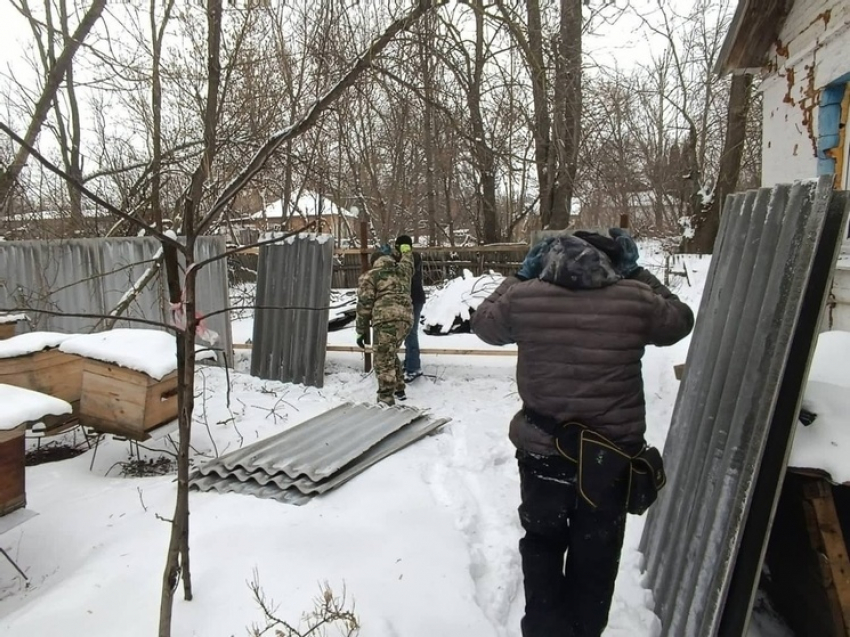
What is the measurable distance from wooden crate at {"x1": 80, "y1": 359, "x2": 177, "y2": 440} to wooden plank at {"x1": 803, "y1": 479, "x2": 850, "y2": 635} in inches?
162

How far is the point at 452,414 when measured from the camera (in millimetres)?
6172

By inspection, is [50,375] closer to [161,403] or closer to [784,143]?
[161,403]

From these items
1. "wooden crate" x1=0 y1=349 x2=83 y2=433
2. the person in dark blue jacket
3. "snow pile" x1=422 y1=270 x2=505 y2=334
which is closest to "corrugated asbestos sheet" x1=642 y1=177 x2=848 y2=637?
"wooden crate" x1=0 y1=349 x2=83 y2=433

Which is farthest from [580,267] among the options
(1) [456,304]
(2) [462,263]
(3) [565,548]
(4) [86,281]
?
(2) [462,263]

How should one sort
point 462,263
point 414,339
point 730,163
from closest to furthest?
point 414,339 → point 730,163 → point 462,263

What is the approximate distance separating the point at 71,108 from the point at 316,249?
792 cm

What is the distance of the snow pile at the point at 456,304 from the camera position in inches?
365

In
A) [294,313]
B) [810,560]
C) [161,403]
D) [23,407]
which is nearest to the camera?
[810,560]

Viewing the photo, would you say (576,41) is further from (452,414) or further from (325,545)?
(325,545)

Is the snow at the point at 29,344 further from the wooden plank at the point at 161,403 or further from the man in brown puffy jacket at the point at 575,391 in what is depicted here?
the man in brown puffy jacket at the point at 575,391

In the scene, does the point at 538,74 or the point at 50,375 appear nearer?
the point at 50,375

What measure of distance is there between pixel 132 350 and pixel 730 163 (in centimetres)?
1362

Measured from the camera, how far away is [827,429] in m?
2.42

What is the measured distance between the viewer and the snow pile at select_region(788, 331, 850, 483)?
7.57 ft
